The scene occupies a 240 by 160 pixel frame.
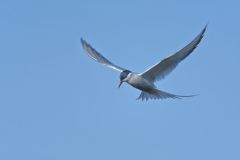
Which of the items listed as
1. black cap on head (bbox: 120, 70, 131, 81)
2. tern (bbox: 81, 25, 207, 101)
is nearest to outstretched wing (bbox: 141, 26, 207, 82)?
tern (bbox: 81, 25, 207, 101)

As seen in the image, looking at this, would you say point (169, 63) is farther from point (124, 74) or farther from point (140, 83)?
point (124, 74)

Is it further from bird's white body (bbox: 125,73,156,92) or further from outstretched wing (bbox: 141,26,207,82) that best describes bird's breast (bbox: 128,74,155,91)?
outstretched wing (bbox: 141,26,207,82)

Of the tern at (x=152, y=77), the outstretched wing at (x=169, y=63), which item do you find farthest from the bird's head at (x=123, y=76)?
the outstretched wing at (x=169, y=63)

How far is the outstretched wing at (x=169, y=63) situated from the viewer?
22547 mm

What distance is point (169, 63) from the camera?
23828 mm

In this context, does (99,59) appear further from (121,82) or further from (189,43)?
(189,43)

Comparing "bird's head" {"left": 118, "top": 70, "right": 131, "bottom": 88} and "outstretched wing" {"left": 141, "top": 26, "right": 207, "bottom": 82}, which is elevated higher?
"bird's head" {"left": 118, "top": 70, "right": 131, "bottom": 88}

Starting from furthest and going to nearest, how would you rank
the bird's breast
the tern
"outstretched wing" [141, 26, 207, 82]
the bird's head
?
the bird's head < the bird's breast < the tern < "outstretched wing" [141, 26, 207, 82]

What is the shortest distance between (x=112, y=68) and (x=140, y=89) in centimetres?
208

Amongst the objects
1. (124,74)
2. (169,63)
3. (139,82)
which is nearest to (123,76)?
(124,74)

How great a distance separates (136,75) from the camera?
2433 cm

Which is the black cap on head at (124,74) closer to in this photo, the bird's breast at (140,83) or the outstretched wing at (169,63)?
the bird's breast at (140,83)

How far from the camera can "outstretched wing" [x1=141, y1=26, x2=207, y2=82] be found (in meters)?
22.5

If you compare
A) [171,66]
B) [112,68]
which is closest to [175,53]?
[171,66]
